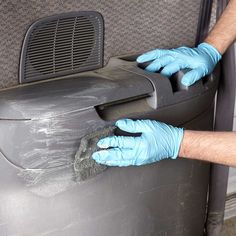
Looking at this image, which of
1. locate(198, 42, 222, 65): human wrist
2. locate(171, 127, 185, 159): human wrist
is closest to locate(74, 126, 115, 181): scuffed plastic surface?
locate(171, 127, 185, 159): human wrist

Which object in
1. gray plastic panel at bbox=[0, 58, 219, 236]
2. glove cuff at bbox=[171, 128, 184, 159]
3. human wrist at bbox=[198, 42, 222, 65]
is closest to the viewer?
gray plastic panel at bbox=[0, 58, 219, 236]

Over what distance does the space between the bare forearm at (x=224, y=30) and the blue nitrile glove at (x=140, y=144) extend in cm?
38

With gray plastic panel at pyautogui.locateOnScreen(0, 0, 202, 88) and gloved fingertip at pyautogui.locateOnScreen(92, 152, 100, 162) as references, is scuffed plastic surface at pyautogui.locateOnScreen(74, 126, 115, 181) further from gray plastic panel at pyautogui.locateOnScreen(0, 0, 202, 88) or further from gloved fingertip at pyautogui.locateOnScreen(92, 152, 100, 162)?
gray plastic panel at pyautogui.locateOnScreen(0, 0, 202, 88)

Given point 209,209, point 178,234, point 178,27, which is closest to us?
point 178,27

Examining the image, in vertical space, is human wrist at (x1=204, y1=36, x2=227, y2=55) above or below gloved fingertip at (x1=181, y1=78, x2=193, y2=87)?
above

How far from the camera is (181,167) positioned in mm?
1315

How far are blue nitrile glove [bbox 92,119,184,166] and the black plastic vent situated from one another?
205 mm

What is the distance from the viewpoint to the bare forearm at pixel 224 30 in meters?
1.37

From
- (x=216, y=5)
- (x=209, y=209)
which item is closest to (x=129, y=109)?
(x=216, y=5)

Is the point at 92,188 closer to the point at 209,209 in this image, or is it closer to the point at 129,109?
the point at 129,109

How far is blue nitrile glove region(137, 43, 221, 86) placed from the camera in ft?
3.93

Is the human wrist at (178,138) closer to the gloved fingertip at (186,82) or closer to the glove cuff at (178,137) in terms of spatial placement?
the glove cuff at (178,137)

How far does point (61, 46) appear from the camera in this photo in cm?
109

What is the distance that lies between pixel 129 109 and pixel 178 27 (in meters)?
0.33
